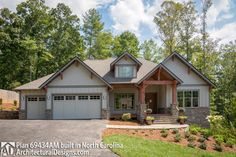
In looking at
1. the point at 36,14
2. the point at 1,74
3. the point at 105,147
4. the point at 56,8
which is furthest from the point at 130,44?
the point at 105,147

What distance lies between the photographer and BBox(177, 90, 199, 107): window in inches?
977

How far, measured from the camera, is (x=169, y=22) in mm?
37406

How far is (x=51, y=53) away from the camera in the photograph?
136ft

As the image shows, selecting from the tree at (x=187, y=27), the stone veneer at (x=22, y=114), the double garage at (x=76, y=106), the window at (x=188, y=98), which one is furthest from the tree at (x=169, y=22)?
the stone veneer at (x=22, y=114)

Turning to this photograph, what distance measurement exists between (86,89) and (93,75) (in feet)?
4.55

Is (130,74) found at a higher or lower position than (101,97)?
higher

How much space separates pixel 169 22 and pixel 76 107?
20920mm

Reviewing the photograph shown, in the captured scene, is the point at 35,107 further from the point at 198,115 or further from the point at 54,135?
the point at 198,115

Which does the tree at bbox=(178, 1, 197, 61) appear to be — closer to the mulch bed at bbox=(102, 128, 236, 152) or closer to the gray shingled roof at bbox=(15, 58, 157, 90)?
the gray shingled roof at bbox=(15, 58, 157, 90)

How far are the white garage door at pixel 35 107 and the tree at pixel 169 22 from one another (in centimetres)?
2121

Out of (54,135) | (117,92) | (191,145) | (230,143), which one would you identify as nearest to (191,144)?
(191,145)

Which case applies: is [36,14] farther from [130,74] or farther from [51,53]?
[130,74]

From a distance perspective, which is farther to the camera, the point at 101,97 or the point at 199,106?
the point at 199,106

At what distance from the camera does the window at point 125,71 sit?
2448 centimetres
